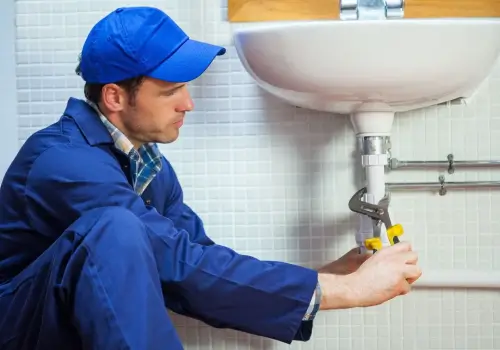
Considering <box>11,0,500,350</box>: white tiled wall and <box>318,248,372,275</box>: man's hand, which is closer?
<box>318,248,372,275</box>: man's hand

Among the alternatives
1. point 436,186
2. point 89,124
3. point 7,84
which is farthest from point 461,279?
point 7,84

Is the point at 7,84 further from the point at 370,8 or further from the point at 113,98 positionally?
the point at 370,8

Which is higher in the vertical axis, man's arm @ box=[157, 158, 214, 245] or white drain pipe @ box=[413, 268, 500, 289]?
man's arm @ box=[157, 158, 214, 245]

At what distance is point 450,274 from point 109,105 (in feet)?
2.44

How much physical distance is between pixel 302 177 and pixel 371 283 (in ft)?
1.52

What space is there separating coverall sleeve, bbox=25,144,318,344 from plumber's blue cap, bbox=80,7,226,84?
0.15 m

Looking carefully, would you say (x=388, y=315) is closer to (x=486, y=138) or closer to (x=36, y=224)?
(x=486, y=138)

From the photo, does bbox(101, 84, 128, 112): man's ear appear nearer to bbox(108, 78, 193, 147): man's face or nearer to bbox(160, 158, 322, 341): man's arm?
bbox(108, 78, 193, 147): man's face

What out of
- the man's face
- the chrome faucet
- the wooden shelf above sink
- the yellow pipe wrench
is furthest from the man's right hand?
the wooden shelf above sink

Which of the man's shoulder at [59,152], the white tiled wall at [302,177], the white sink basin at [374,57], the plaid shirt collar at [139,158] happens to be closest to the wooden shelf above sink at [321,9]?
the white tiled wall at [302,177]

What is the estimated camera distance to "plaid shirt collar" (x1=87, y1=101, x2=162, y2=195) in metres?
1.22

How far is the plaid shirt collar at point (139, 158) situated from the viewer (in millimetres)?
1220

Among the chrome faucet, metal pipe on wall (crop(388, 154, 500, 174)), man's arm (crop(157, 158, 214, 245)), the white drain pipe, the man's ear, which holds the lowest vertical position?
the white drain pipe

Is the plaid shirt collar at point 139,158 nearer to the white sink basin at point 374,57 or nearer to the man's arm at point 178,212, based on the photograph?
the man's arm at point 178,212
